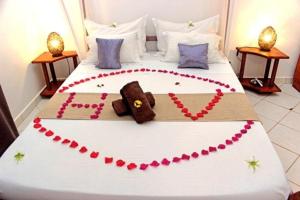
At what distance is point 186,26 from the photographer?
2771mm

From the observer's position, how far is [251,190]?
1.27m

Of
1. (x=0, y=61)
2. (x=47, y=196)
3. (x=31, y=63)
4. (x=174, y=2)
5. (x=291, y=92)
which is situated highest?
(x=174, y=2)

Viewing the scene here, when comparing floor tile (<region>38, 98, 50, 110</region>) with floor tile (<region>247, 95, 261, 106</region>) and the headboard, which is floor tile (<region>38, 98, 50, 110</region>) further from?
floor tile (<region>247, 95, 261, 106</region>)

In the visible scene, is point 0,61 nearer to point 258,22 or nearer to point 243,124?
point 243,124

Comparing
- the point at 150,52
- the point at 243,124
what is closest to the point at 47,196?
the point at 243,124

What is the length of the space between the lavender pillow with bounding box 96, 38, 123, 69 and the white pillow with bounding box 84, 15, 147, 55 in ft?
0.70

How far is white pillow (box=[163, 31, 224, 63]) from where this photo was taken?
2.63 meters

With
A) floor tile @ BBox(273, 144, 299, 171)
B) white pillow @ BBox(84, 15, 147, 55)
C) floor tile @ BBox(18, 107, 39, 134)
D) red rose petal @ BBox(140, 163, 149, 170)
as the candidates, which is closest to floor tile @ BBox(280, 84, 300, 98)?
floor tile @ BBox(273, 144, 299, 171)

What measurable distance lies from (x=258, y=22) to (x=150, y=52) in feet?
4.19

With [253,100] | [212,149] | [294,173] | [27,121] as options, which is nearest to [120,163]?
[212,149]

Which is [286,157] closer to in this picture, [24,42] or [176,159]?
[176,159]

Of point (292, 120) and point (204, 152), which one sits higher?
point (204, 152)

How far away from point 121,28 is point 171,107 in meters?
1.27

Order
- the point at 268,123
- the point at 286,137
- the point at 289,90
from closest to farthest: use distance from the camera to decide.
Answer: the point at 286,137 < the point at 268,123 < the point at 289,90
